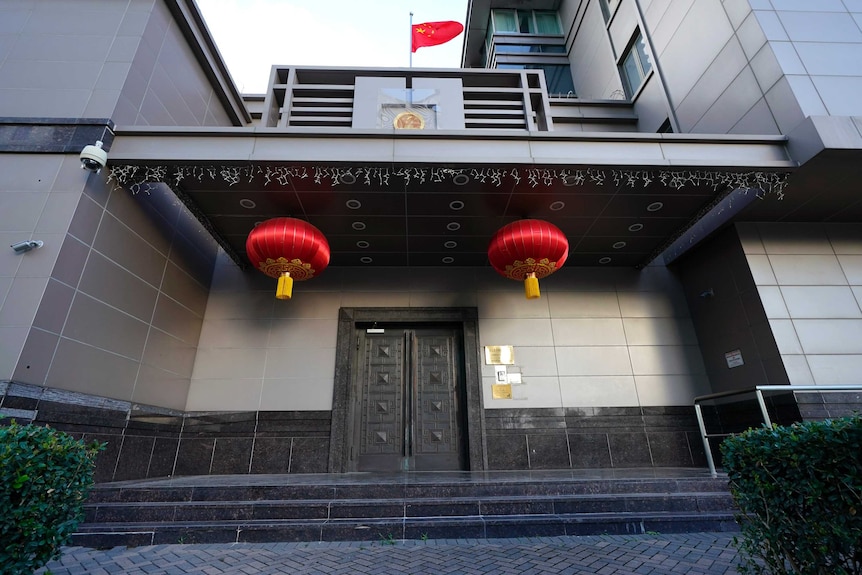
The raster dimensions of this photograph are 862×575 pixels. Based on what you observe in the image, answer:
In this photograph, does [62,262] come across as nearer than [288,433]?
Yes

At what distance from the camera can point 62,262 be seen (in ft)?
11.9

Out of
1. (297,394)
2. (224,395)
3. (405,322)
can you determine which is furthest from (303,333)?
(405,322)

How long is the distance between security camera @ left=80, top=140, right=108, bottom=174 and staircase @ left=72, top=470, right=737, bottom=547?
3.15 meters

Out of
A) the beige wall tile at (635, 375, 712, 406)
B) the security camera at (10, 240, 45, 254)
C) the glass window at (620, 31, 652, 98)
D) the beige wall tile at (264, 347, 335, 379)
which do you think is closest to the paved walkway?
the security camera at (10, 240, 45, 254)

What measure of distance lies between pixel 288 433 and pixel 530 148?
16.6ft

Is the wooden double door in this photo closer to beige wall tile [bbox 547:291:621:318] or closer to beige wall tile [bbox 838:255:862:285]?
beige wall tile [bbox 547:291:621:318]

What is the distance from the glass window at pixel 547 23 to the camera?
1092 cm

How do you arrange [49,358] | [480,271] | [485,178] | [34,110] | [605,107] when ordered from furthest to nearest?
1. [605,107]
2. [480,271]
3. [485,178]
4. [34,110]
5. [49,358]

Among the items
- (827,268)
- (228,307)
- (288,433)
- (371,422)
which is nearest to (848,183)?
(827,268)

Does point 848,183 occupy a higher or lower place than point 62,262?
higher

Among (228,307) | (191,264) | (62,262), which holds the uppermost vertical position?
(191,264)

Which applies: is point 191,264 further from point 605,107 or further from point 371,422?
point 605,107

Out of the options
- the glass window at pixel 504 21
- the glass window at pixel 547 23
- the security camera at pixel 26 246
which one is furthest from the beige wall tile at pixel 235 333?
the glass window at pixel 547 23

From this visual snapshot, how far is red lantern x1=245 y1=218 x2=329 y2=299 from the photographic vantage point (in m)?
4.21
